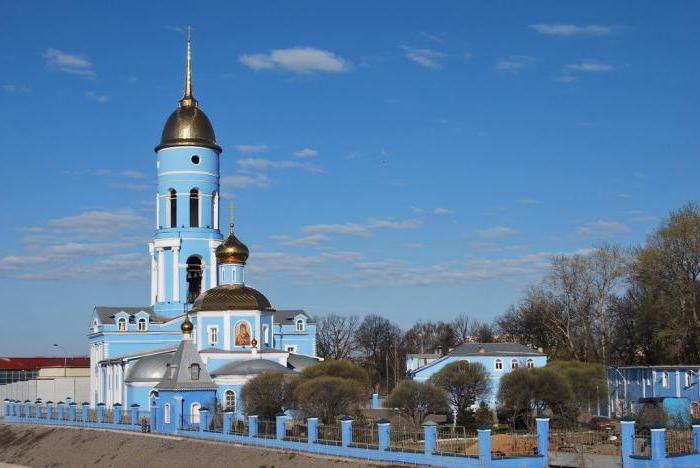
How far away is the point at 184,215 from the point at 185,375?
46.5 feet

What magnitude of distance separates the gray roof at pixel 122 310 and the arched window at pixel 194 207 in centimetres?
447

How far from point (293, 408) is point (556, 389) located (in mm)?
8562

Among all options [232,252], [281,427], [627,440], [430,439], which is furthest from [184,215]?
[627,440]

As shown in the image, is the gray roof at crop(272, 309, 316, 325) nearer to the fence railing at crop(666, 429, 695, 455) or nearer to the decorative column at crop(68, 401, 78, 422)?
the decorative column at crop(68, 401, 78, 422)

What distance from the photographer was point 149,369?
4144 cm

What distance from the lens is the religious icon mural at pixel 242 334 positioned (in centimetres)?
4150

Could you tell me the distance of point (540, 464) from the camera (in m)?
22.6

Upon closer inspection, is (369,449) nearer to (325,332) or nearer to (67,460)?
(67,460)

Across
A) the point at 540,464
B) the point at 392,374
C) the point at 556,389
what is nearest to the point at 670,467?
the point at 540,464

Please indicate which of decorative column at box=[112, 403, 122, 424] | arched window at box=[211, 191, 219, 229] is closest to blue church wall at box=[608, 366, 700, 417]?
decorative column at box=[112, 403, 122, 424]

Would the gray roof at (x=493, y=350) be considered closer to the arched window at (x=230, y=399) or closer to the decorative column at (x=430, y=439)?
the arched window at (x=230, y=399)

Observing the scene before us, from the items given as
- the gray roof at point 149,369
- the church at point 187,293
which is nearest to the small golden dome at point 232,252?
the church at point 187,293

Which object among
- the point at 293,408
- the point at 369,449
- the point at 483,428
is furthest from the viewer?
the point at 293,408

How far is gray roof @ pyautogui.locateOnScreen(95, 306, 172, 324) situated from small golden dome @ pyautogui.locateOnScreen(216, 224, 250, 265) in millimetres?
6307
